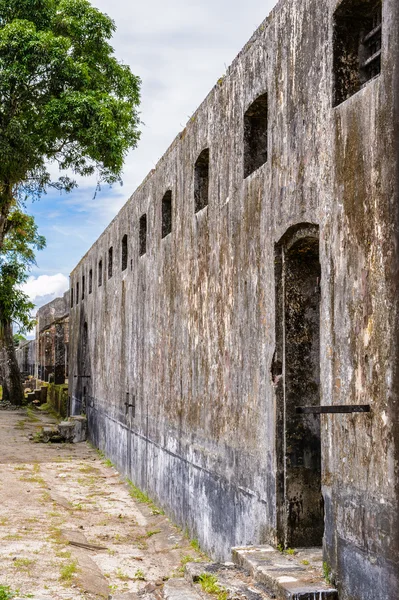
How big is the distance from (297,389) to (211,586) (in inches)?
72.9

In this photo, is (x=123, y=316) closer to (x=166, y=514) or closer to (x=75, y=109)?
(x=166, y=514)

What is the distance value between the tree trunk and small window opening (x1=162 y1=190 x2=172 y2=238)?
773 inches

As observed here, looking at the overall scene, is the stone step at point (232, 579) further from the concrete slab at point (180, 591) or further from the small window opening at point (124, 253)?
the small window opening at point (124, 253)

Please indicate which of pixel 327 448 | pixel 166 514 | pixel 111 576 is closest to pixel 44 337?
pixel 166 514

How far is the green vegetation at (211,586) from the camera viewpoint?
5.30 m

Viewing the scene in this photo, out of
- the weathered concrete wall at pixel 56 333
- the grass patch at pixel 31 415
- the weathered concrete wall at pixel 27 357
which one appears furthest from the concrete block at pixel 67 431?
the weathered concrete wall at pixel 27 357

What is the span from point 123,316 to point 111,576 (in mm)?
7445

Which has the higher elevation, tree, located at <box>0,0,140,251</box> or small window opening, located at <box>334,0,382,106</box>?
tree, located at <box>0,0,140,251</box>

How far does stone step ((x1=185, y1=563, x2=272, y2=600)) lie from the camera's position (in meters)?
5.24

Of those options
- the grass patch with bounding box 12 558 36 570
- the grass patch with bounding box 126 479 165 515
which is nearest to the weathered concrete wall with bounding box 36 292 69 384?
the grass patch with bounding box 126 479 165 515

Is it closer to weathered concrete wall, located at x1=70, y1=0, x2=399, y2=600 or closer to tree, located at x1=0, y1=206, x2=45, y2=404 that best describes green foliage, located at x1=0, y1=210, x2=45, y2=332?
tree, located at x1=0, y1=206, x2=45, y2=404

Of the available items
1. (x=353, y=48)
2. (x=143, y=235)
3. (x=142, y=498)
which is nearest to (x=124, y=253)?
(x=143, y=235)

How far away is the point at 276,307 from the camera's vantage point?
6582 mm

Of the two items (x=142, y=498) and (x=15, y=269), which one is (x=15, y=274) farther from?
(x=142, y=498)
